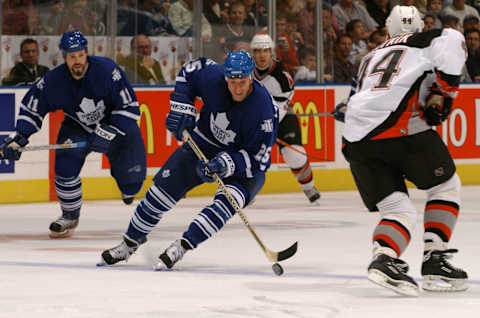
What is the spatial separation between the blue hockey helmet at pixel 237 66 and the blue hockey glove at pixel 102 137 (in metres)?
1.66

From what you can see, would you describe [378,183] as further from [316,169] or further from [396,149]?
[316,169]

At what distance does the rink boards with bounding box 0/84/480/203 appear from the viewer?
899cm

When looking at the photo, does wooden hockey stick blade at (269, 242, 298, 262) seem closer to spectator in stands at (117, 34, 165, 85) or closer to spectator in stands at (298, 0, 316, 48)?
spectator in stands at (117, 34, 165, 85)

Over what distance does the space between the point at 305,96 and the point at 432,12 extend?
187 centimetres

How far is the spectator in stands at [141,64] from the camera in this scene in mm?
9641

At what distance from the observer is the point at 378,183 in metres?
4.66

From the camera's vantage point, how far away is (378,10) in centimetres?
1087

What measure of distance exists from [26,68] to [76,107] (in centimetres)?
246

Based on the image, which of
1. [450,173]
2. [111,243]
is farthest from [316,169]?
[450,173]

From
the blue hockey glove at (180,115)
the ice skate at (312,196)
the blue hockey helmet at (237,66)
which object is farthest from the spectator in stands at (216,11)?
the blue hockey helmet at (237,66)

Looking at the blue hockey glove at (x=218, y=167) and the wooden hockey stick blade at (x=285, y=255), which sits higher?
the blue hockey glove at (x=218, y=167)

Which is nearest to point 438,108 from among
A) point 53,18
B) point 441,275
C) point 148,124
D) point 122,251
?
point 441,275

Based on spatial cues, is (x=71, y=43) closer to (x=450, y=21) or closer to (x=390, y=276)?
(x=390, y=276)

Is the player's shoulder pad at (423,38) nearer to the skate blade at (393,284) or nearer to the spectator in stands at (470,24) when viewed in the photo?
the skate blade at (393,284)
